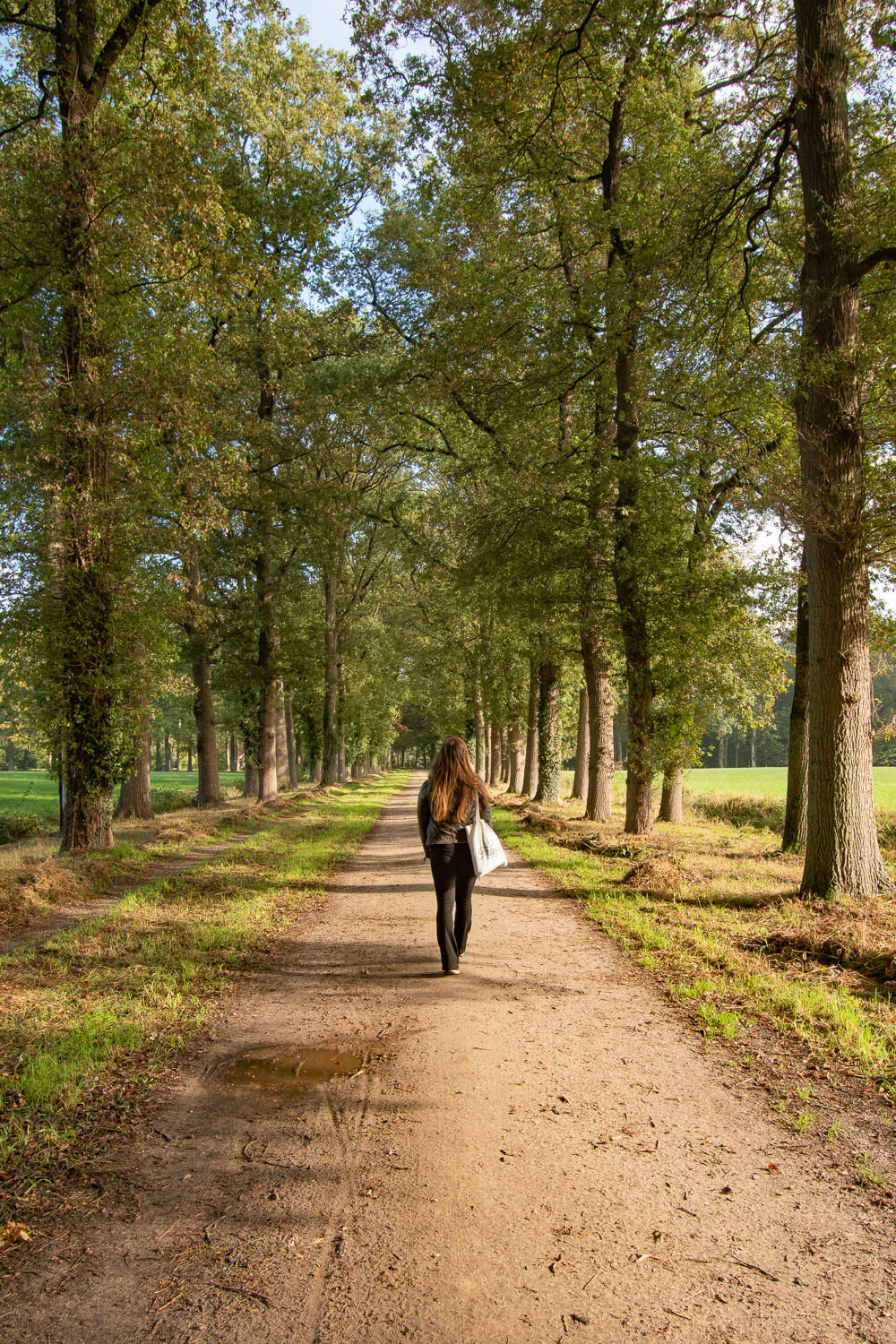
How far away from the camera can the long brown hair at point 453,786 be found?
6715 millimetres

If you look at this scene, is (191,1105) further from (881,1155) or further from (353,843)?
(353,843)

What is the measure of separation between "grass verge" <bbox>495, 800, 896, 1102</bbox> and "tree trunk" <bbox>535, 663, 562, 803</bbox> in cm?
932

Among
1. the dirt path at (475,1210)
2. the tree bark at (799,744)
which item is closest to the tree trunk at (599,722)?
the tree bark at (799,744)

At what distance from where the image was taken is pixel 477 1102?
13.7ft

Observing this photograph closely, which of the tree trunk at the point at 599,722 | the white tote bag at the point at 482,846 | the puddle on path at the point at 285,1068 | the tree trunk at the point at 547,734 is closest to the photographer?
the puddle on path at the point at 285,1068

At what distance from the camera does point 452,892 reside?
662cm

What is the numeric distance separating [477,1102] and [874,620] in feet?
32.9

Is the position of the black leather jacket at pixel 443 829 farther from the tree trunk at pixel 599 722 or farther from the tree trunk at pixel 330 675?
the tree trunk at pixel 330 675

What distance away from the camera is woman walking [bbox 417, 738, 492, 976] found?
6.54 metres

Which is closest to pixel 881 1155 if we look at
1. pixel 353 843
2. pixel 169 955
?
pixel 169 955

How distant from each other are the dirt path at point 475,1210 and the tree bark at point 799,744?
8.03 m

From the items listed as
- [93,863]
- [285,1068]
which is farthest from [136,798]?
[285,1068]

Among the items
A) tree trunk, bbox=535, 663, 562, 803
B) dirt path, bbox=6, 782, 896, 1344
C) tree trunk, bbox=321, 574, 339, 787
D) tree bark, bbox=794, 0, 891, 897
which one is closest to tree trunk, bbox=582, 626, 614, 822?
tree trunk, bbox=535, 663, 562, 803

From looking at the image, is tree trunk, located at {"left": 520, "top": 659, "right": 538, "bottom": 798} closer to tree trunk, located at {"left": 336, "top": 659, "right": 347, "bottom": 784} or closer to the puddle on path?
tree trunk, located at {"left": 336, "top": 659, "right": 347, "bottom": 784}
